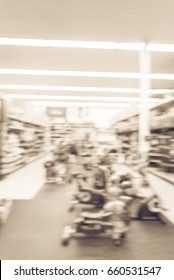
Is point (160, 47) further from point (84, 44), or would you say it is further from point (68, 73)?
point (68, 73)

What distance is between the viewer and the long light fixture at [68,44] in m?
6.90

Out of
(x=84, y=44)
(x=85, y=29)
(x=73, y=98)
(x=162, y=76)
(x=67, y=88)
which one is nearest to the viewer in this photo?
(x=85, y=29)

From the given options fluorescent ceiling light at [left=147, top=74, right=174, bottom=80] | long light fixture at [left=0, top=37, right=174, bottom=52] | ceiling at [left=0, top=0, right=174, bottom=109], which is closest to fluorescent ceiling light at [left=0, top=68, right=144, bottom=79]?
ceiling at [left=0, top=0, right=174, bottom=109]

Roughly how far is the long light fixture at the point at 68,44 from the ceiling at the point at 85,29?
0.23 m

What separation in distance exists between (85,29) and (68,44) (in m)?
1.06

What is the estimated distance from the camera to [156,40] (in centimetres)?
659

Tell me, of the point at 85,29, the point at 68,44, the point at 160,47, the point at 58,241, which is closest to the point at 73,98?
the point at 68,44

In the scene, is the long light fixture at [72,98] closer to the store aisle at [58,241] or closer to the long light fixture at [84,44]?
the long light fixture at [84,44]

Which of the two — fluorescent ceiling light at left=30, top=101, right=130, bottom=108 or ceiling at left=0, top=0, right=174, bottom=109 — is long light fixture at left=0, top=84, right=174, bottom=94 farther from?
fluorescent ceiling light at left=30, top=101, right=130, bottom=108

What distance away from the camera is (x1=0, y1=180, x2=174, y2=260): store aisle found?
7.32 feet

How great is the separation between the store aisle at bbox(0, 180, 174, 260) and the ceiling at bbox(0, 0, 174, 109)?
337 centimetres

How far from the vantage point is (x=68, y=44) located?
7.07 meters

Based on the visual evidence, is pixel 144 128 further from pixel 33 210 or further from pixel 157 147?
pixel 33 210

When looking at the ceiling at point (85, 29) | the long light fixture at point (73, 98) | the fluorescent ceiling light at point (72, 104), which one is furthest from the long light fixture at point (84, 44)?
the fluorescent ceiling light at point (72, 104)
